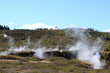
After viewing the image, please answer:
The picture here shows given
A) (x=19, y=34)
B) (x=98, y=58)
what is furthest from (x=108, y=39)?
(x=98, y=58)

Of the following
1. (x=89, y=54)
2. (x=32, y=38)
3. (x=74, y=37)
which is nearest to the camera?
(x=89, y=54)

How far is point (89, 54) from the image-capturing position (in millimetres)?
49750

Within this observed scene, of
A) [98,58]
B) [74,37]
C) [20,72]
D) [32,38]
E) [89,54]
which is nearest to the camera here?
[20,72]

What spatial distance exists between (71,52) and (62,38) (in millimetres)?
39991

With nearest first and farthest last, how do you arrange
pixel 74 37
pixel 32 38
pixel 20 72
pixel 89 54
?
pixel 20 72
pixel 89 54
pixel 74 37
pixel 32 38

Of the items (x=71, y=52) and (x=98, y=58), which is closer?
(x=98, y=58)

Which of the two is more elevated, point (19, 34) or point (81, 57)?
point (19, 34)

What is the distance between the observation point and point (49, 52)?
171 ft

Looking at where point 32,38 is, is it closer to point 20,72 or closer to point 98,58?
point 98,58

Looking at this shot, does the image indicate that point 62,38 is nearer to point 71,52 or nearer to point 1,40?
point 1,40

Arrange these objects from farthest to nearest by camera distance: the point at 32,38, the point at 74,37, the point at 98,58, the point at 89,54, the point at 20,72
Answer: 1. the point at 32,38
2. the point at 74,37
3. the point at 89,54
4. the point at 98,58
5. the point at 20,72

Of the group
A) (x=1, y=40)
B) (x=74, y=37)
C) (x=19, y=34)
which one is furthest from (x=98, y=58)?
(x=19, y=34)

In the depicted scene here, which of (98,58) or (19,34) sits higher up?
(19,34)

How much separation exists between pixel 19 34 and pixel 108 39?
3906cm
